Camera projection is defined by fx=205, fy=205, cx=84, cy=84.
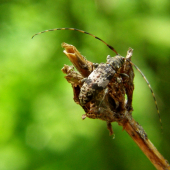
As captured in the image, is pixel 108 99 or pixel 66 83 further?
pixel 66 83

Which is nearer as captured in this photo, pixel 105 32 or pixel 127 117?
pixel 127 117

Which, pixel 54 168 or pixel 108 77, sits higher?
pixel 108 77

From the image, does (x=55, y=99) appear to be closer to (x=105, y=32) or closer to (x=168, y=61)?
(x=105, y=32)

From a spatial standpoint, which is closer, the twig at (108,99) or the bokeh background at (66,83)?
the twig at (108,99)

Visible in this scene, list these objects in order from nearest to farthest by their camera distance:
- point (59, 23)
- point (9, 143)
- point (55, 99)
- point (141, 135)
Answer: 1. point (141, 135)
2. point (9, 143)
3. point (55, 99)
4. point (59, 23)

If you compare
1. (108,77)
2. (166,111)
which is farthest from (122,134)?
(108,77)

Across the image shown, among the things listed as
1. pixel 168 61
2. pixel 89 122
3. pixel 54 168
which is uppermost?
pixel 168 61

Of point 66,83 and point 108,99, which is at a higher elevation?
point 66,83

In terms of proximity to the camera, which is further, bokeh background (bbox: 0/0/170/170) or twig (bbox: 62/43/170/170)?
bokeh background (bbox: 0/0/170/170)
